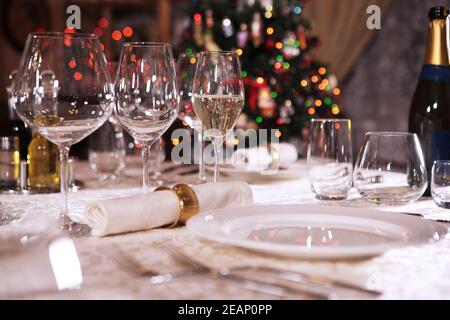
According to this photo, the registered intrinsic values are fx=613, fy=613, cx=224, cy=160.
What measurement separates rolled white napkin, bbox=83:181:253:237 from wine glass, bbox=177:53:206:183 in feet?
1.16

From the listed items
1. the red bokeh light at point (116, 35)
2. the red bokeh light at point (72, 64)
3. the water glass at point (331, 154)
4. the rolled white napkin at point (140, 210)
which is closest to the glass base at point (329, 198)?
the water glass at point (331, 154)

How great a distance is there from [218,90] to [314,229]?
0.33 meters

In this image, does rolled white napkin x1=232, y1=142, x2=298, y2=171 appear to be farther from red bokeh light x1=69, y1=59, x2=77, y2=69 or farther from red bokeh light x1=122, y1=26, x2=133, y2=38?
red bokeh light x1=122, y1=26, x2=133, y2=38

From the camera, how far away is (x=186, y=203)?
34.5 inches

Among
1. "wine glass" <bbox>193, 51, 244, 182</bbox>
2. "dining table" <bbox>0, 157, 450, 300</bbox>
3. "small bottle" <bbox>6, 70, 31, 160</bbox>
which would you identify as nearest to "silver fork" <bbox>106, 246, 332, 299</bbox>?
"dining table" <bbox>0, 157, 450, 300</bbox>

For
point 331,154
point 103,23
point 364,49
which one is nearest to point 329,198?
point 331,154

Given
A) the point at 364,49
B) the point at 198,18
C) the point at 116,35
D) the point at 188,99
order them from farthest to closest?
the point at 116,35 < the point at 364,49 < the point at 198,18 < the point at 188,99

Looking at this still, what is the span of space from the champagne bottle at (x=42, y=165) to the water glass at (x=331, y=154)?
0.52 meters

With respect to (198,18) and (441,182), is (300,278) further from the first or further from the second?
(198,18)

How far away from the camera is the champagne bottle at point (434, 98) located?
4.01 ft

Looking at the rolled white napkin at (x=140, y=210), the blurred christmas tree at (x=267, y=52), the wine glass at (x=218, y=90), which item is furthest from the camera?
the blurred christmas tree at (x=267, y=52)

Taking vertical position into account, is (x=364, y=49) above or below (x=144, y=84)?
above

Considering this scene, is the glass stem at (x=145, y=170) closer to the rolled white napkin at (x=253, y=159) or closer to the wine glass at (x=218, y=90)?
the wine glass at (x=218, y=90)

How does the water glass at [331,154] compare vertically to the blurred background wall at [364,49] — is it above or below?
below
